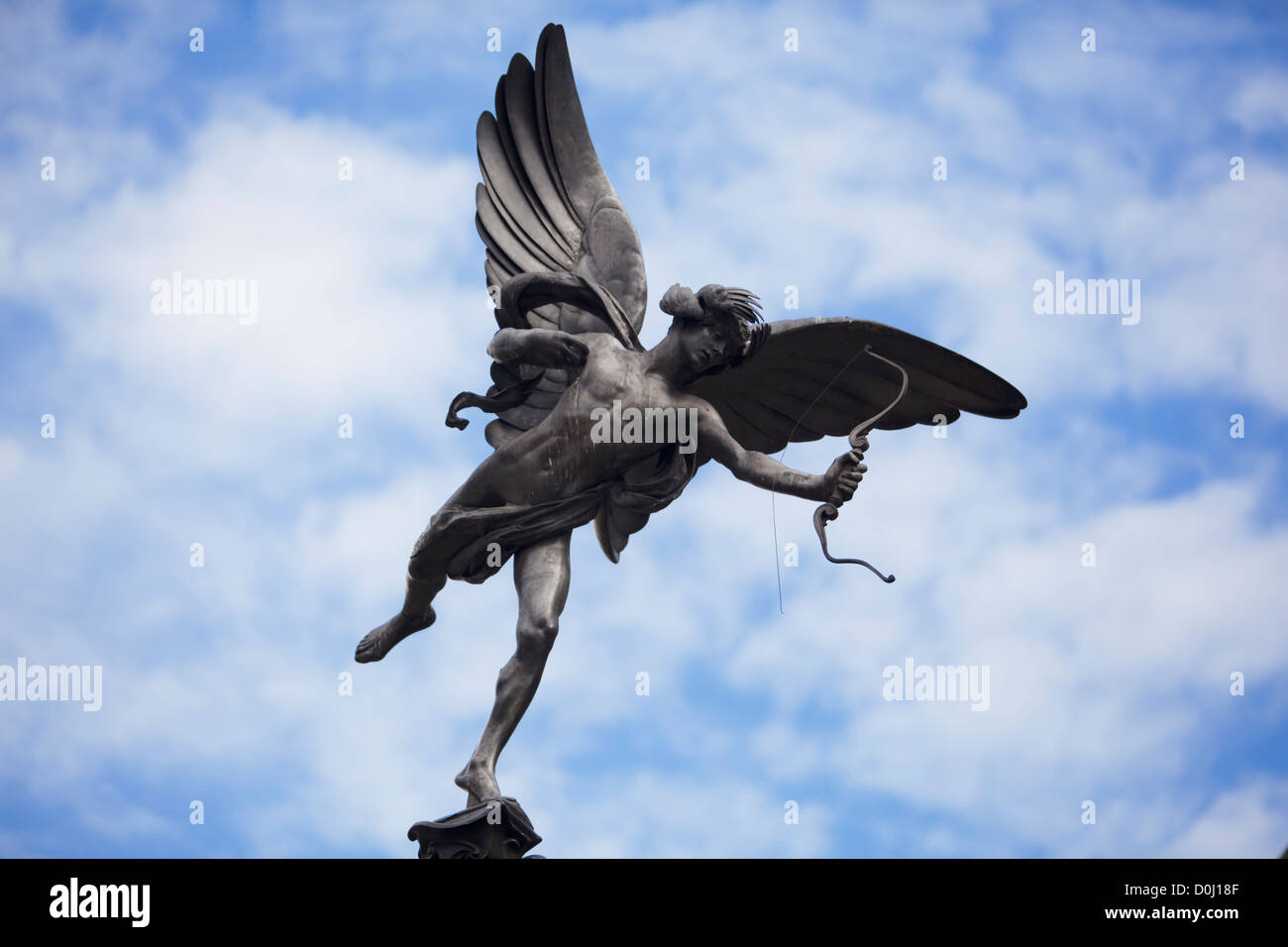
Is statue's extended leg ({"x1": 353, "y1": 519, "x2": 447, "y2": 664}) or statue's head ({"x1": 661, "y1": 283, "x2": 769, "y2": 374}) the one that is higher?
statue's head ({"x1": 661, "y1": 283, "x2": 769, "y2": 374})

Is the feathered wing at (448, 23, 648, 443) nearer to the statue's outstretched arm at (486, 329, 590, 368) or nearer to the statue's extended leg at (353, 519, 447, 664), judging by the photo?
the statue's outstretched arm at (486, 329, 590, 368)

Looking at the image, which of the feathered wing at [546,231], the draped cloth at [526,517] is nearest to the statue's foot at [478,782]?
the draped cloth at [526,517]

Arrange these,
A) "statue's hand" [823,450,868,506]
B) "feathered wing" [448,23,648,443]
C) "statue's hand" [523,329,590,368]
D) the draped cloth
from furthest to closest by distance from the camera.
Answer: "feathered wing" [448,23,648,443] → the draped cloth → "statue's hand" [523,329,590,368] → "statue's hand" [823,450,868,506]

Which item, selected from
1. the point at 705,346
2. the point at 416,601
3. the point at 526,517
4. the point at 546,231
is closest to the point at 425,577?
the point at 416,601

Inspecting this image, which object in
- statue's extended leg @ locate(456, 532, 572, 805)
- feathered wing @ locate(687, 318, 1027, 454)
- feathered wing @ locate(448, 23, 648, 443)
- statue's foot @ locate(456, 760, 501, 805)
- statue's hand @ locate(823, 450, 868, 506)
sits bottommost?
statue's foot @ locate(456, 760, 501, 805)

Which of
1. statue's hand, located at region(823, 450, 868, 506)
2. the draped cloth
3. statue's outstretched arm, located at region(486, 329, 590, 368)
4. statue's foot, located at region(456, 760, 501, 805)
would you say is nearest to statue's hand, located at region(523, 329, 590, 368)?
statue's outstretched arm, located at region(486, 329, 590, 368)

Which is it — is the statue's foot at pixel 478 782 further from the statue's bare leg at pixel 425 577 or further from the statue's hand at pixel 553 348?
the statue's hand at pixel 553 348

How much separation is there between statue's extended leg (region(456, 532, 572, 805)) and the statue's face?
1.43m

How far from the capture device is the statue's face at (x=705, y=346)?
11.3 meters

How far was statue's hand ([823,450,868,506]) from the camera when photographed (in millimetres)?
10695
